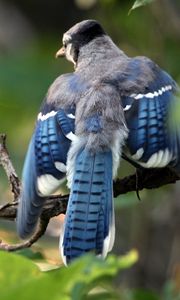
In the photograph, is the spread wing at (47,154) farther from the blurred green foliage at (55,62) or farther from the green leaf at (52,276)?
the green leaf at (52,276)

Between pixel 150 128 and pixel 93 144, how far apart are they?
0.21 metres

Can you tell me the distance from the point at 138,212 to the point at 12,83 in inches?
42.7

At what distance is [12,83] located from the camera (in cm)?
538

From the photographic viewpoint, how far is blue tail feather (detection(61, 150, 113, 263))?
293cm

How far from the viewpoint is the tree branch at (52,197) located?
315cm

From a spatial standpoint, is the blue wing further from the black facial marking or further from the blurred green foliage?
the blurred green foliage

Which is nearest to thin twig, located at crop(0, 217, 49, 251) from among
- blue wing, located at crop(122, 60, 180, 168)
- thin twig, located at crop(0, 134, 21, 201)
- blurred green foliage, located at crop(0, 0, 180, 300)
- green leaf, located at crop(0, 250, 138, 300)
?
thin twig, located at crop(0, 134, 21, 201)

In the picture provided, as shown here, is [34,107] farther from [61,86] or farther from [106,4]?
[61,86]

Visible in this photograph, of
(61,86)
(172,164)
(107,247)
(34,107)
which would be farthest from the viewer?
(34,107)

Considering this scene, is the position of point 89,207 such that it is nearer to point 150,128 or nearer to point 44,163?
point 44,163

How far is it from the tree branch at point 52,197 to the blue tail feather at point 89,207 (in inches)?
5.9

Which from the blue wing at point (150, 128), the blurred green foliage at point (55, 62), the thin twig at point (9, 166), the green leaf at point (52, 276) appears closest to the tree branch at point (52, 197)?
the thin twig at point (9, 166)

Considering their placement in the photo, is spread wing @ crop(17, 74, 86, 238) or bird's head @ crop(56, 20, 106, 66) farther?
bird's head @ crop(56, 20, 106, 66)

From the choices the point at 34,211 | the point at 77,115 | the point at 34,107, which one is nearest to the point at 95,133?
the point at 77,115
